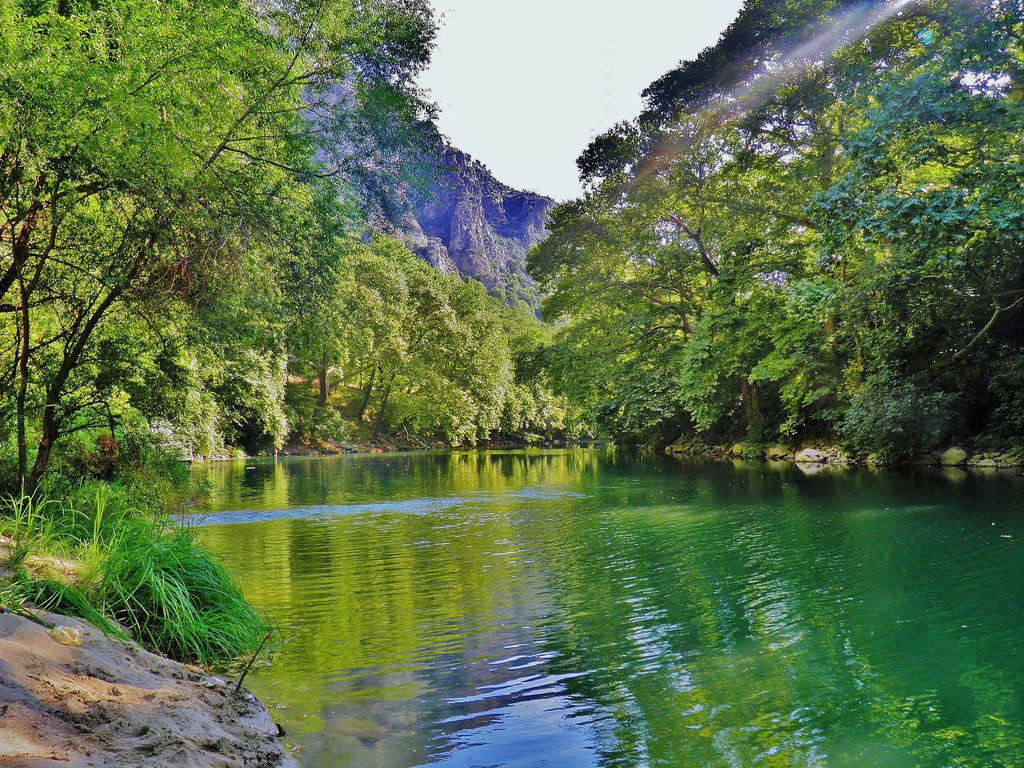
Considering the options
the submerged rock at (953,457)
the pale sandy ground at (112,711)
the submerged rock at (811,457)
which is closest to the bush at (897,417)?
the submerged rock at (953,457)

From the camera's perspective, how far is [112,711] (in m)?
3.19

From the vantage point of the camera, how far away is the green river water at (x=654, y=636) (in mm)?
3760

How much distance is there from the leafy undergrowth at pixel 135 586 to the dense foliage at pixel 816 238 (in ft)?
41.2

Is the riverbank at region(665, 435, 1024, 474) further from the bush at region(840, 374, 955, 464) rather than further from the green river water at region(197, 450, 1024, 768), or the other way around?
the green river water at region(197, 450, 1024, 768)

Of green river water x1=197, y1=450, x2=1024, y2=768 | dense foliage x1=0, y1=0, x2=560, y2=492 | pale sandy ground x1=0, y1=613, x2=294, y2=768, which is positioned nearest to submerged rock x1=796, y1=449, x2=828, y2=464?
green river water x1=197, y1=450, x2=1024, y2=768

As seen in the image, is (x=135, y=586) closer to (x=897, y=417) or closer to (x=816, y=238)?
(x=897, y=417)

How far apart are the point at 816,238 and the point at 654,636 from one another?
57.9ft

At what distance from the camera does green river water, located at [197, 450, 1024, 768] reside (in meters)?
3.76

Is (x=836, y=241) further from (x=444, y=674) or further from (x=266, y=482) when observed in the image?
(x=266, y=482)

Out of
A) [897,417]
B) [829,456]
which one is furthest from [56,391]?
[829,456]

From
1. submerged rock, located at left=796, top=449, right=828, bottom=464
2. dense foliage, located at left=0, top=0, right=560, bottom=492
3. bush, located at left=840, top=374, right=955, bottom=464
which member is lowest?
submerged rock, located at left=796, top=449, right=828, bottom=464

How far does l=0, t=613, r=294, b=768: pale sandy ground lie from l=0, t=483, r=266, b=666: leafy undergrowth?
551mm

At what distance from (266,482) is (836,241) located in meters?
17.6

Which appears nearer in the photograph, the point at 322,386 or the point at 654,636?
the point at 654,636
